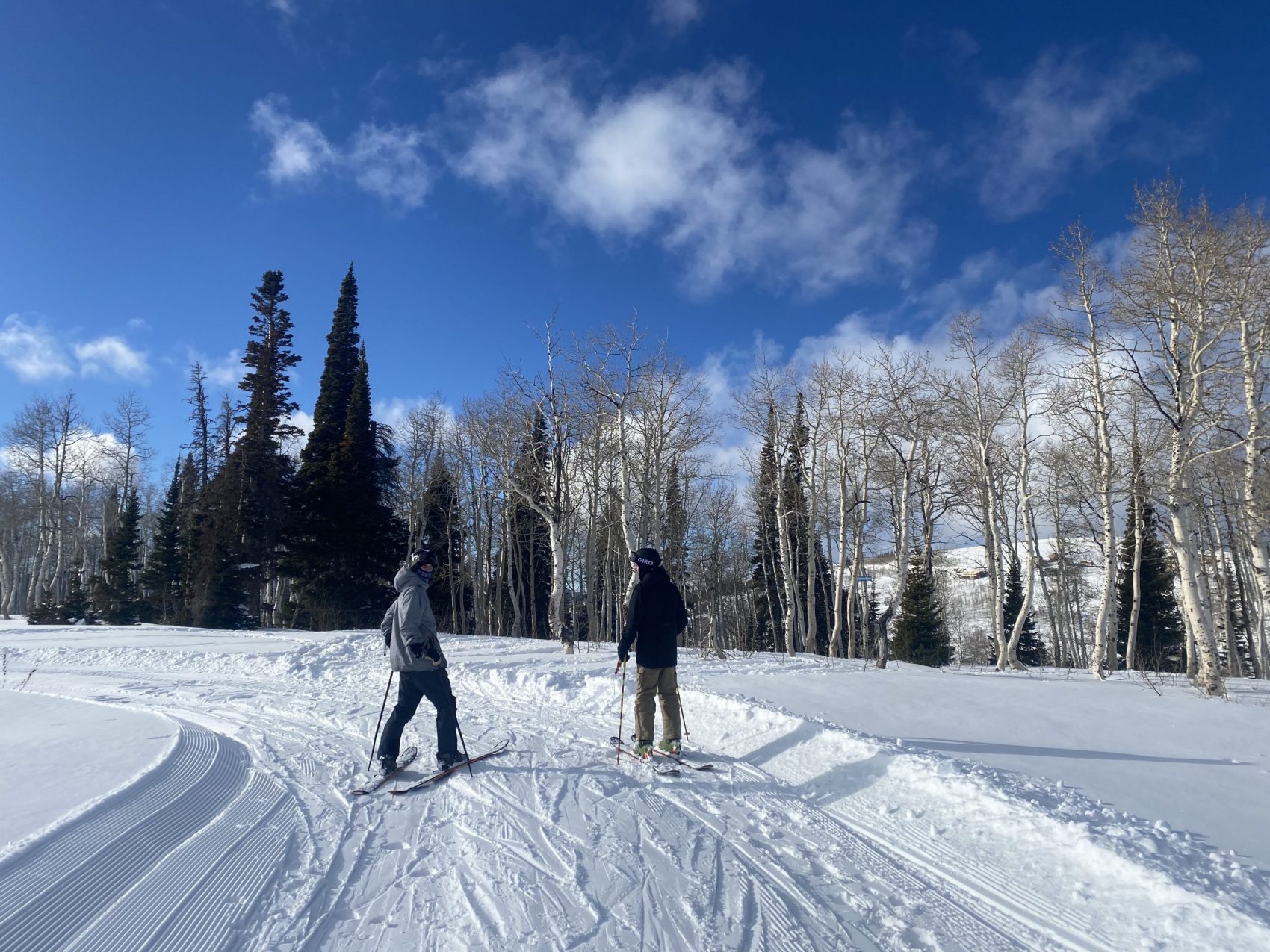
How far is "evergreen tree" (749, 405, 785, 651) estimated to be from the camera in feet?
85.1

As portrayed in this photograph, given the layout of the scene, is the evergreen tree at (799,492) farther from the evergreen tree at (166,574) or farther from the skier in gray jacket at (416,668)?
the evergreen tree at (166,574)

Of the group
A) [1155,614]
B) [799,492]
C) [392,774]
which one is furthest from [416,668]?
[1155,614]

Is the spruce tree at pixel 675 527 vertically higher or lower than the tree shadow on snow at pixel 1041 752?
higher

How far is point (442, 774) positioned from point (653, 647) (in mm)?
2301

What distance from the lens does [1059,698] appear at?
33.7 feet

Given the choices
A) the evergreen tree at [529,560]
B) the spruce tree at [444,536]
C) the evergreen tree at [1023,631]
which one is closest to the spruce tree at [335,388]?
the spruce tree at [444,536]

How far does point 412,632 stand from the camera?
20.6 ft

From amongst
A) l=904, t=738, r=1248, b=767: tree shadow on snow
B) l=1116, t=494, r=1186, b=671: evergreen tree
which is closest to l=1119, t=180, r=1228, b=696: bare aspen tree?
l=904, t=738, r=1248, b=767: tree shadow on snow

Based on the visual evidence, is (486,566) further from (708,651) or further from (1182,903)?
(1182,903)

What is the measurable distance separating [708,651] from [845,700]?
867 centimetres

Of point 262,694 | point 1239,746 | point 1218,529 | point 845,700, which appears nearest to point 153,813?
point 262,694

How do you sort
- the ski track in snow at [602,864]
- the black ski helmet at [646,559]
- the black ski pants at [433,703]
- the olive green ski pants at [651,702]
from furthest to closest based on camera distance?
the black ski helmet at [646,559], the olive green ski pants at [651,702], the black ski pants at [433,703], the ski track in snow at [602,864]

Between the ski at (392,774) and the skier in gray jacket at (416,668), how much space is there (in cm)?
13

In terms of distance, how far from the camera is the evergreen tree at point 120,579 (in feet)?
106
